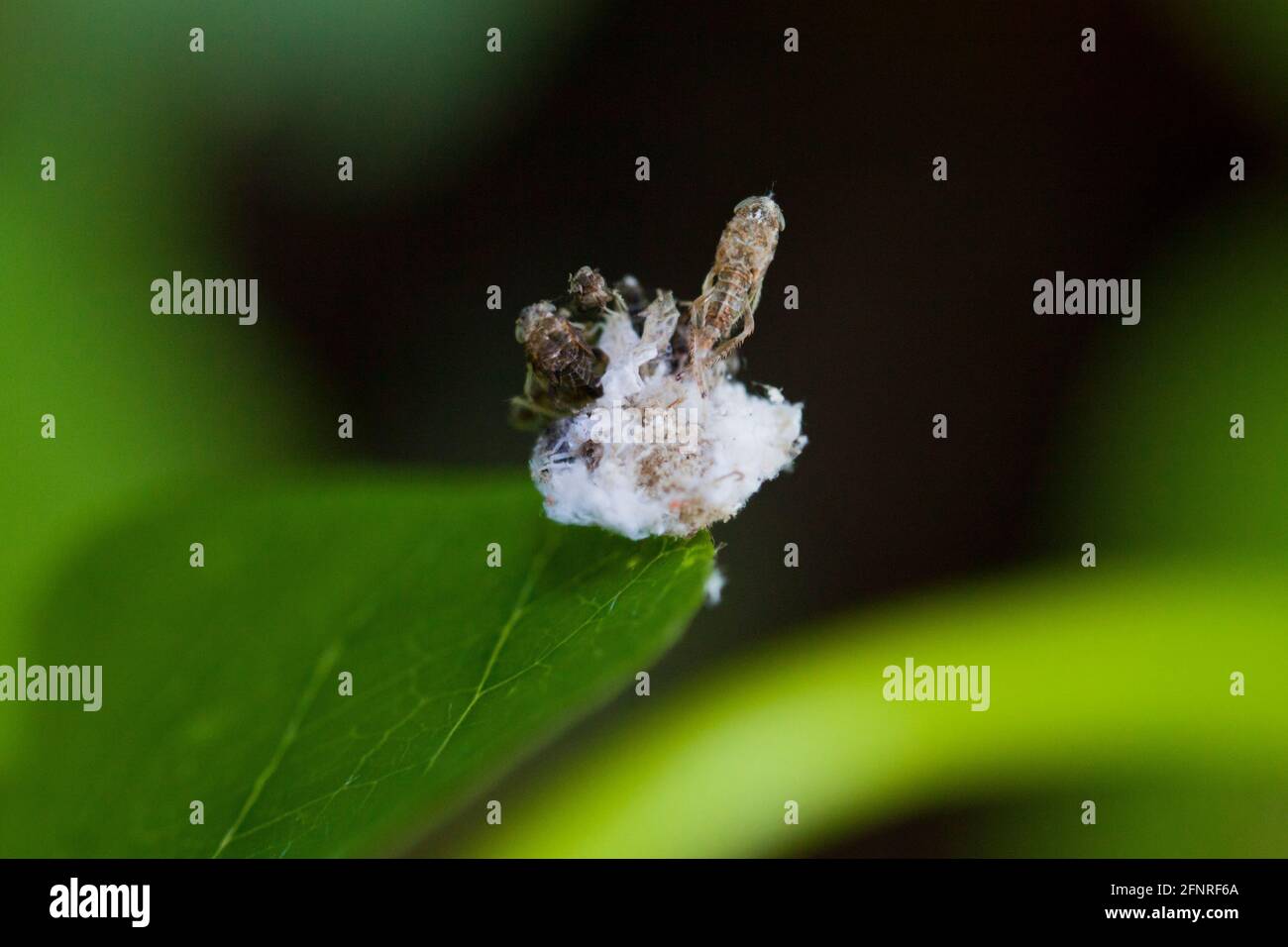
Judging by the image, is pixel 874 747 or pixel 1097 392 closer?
pixel 874 747

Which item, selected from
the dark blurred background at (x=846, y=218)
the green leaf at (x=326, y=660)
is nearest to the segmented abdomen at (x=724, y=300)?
the green leaf at (x=326, y=660)

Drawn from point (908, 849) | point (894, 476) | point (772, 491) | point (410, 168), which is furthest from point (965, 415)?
point (410, 168)

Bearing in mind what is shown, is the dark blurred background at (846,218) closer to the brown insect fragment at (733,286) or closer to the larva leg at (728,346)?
the brown insect fragment at (733,286)

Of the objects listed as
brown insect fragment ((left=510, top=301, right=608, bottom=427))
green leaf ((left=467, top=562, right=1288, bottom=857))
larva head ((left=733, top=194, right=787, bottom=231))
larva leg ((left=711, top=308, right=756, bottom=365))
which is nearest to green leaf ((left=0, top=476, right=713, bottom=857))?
brown insect fragment ((left=510, top=301, right=608, bottom=427))

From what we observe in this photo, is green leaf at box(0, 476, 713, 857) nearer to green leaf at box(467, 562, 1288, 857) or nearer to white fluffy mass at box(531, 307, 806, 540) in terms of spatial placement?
white fluffy mass at box(531, 307, 806, 540)

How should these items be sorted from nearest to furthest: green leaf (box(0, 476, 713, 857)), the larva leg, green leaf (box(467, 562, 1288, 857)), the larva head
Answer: green leaf (box(0, 476, 713, 857)), the larva leg, the larva head, green leaf (box(467, 562, 1288, 857))

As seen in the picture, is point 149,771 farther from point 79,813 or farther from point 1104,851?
point 1104,851
